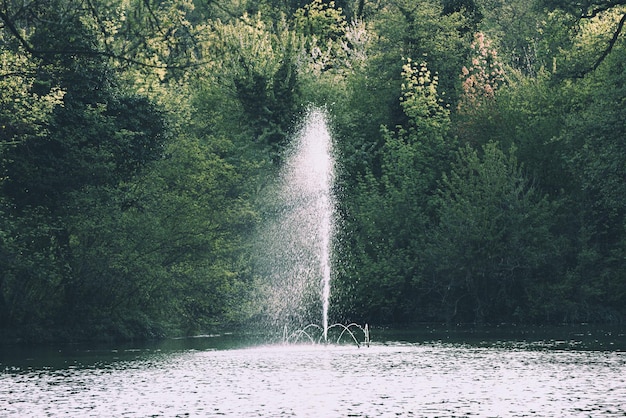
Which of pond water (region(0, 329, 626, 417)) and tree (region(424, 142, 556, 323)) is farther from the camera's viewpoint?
tree (region(424, 142, 556, 323))

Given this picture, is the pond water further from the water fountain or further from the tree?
the tree

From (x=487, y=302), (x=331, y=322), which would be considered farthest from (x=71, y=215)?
(x=487, y=302)

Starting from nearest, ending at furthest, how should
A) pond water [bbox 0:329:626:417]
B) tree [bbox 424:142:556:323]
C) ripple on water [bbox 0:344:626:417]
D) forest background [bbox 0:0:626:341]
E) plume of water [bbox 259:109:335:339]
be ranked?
ripple on water [bbox 0:344:626:417]
pond water [bbox 0:329:626:417]
forest background [bbox 0:0:626:341]
plume of water [bbox 259:109:335:339]
tree [bbox 424:142:556:323]

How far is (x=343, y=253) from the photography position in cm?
7500

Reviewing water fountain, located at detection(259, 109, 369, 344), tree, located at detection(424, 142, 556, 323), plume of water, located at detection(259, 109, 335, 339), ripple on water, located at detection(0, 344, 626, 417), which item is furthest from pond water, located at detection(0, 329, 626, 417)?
tree, located at detection(424, 142, 556, 323)

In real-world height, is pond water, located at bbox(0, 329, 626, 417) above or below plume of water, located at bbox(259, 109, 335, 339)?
below

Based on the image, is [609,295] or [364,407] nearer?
[364,407]

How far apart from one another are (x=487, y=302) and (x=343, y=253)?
10.1 meters

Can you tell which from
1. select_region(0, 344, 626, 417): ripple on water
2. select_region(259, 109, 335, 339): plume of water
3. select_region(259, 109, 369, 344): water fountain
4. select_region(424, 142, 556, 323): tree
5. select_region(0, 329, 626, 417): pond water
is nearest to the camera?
select_region(0, 344, 626, 417): ripple on water

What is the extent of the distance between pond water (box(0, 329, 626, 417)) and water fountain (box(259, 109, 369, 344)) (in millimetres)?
13311

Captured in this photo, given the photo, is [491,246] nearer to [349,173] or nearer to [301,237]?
[301,237]

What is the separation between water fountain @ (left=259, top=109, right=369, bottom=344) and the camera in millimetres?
67688

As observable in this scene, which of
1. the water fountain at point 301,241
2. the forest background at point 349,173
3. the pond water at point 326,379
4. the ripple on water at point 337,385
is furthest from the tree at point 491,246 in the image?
the ripple on water at point 337,385

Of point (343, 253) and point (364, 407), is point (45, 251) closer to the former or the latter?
point (343, 253)
